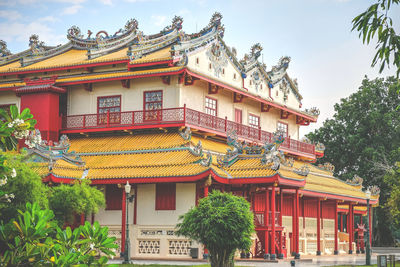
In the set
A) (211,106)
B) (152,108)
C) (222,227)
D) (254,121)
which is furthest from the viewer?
(254,121)

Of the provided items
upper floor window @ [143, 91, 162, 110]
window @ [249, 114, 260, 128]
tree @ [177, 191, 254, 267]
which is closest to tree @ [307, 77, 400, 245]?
window @ [249, 114, 260, 128]

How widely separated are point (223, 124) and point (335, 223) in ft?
37.9

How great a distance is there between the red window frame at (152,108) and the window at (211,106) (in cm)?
300

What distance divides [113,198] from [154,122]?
179 inches

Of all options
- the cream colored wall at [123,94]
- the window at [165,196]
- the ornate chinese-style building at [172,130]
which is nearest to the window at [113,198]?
the ornate chinese-style building at [172,130]

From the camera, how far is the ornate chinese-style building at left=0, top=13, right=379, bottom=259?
31.1 m

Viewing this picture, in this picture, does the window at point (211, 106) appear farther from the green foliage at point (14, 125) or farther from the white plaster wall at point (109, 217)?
the green foliage at point (14, 125)

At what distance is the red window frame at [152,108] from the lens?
113 ft

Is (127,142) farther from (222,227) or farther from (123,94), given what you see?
(222,227)

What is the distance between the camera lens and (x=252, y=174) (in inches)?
1195

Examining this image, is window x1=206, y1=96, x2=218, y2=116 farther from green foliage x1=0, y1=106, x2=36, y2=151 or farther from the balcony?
green foliage x1=0, y1=106, x2=36, y2=151

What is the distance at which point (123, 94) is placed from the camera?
36469mm

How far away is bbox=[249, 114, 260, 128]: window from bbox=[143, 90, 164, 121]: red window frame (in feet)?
24.9

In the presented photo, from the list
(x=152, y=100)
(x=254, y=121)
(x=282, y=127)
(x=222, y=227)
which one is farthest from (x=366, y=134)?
(x=222, y=227)
